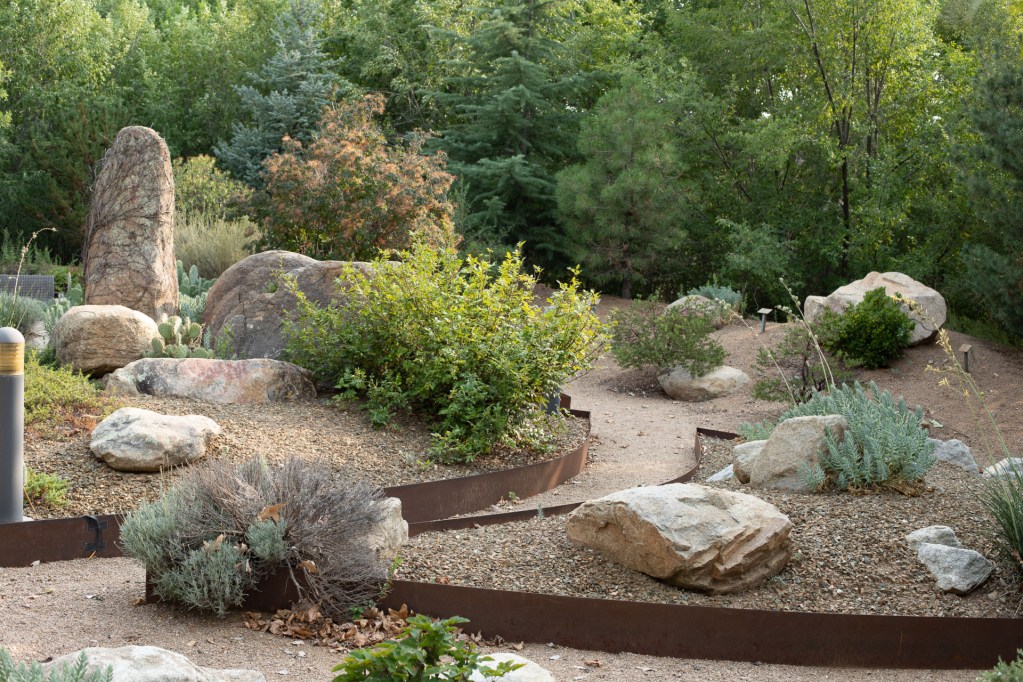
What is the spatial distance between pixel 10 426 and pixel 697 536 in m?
3.39

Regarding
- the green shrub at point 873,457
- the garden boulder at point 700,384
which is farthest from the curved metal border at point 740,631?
the garden boulder at point 700,384

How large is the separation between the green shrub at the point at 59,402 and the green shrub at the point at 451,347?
5.70 ft

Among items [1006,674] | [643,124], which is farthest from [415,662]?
[643,124]

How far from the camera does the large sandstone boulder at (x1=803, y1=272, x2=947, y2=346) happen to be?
1205 centimetres

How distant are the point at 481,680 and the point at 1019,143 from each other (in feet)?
32.4

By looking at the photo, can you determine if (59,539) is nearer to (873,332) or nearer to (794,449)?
(794,449)

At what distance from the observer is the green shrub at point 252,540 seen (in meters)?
4.30

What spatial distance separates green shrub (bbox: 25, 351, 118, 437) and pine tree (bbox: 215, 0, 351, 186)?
12.5m

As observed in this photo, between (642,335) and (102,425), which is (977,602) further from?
(642,335)

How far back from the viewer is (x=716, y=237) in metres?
18.2

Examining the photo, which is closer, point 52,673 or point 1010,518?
point 52,673

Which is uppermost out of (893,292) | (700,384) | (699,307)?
(893,292)

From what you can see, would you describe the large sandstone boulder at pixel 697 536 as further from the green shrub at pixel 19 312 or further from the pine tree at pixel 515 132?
the pine tree at pixel 515 132

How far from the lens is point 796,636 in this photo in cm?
414
